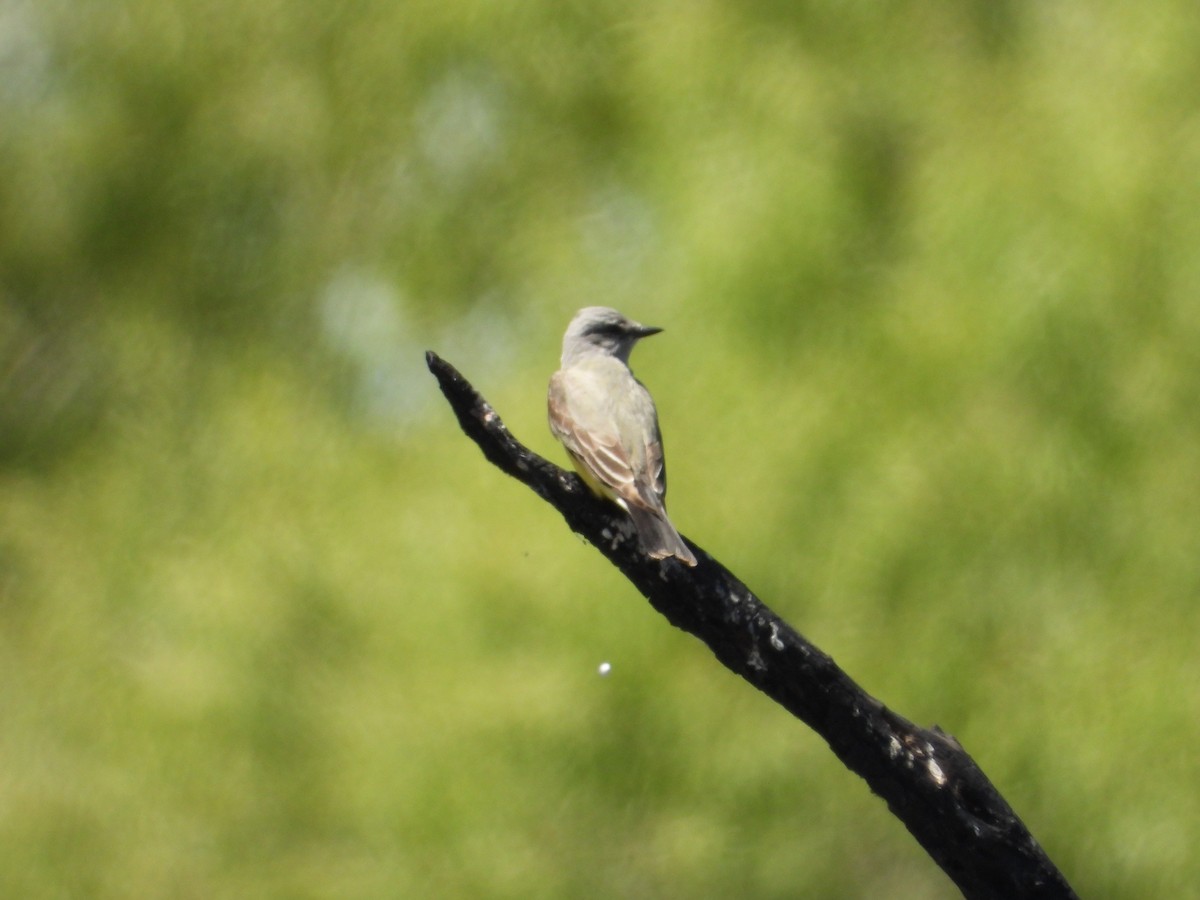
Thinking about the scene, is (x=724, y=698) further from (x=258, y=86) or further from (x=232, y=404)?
(x=258, y=86)

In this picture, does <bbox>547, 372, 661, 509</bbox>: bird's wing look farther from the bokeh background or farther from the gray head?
the bokeh background

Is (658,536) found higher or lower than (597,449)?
lower

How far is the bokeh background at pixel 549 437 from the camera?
13.4 feet

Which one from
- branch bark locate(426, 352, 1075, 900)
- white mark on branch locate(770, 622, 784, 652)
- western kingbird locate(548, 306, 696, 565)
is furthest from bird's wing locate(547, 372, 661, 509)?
white mark on branch locate(770, 622, 784, 652)

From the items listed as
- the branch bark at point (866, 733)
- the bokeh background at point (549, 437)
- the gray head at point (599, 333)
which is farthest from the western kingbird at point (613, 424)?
the bokeh background at point (549, 437)

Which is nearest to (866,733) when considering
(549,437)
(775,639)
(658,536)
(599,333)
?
(775,639)

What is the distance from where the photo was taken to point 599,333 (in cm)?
347

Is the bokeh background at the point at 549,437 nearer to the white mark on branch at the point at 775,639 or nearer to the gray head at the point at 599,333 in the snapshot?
the gray head at the point at 599,333

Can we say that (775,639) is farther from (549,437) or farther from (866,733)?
(549,437)

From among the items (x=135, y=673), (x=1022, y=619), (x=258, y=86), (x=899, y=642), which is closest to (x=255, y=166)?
(x=258, y=86)

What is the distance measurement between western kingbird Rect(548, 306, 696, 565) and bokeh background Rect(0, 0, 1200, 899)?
71 centimetres

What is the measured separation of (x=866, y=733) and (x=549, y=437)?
2029 millimetres

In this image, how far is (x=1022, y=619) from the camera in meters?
4.13

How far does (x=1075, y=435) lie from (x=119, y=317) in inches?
125
